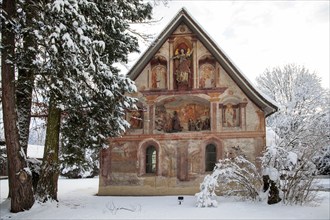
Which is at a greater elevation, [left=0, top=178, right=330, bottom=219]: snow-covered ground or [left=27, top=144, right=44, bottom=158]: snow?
[left=27, top=144, right=44, bottom=158]: snow

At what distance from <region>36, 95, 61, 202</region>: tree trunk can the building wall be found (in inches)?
205

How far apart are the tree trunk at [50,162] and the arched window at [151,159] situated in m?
6.01

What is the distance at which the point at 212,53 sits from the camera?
18.6m

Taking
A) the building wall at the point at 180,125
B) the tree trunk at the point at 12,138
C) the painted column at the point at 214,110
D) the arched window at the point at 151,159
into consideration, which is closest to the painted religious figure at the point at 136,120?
the building wall at the point at 180,125

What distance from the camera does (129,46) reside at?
15.5 metres

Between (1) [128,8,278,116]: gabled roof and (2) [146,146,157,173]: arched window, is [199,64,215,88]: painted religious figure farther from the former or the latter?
(2) [146,146,157,173]: arched window

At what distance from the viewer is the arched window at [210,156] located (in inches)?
717

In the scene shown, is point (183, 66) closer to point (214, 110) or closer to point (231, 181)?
point (214, 110)

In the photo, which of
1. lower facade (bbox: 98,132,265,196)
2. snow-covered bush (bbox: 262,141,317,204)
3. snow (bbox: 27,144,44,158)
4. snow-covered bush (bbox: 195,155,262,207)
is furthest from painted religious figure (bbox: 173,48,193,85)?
snow (bbox: 27,144,44,158)

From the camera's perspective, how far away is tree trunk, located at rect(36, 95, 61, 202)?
13.1 metres

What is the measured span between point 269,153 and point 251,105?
4295mm

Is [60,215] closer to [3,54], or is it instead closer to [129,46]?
[3,54]

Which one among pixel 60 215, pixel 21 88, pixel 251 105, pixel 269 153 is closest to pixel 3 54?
pixel 21 88

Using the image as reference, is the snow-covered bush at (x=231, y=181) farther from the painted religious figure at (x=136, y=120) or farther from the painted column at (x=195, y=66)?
the painted religious figure at (x=136, y=120)
